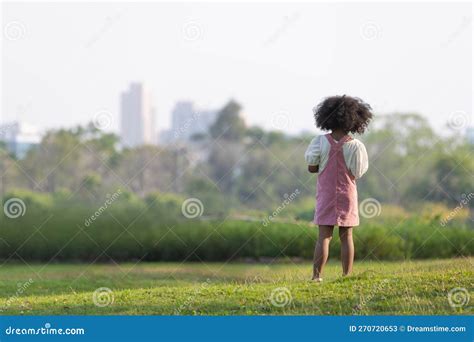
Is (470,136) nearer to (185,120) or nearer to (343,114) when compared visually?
(185,120)

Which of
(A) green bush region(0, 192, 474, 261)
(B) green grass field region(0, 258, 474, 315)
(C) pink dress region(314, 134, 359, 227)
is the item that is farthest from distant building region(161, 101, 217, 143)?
(C) pink dress region(314, 134, 359, 227)

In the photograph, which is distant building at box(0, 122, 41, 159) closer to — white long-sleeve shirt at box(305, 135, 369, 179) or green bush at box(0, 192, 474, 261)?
green bush at box(0, 192, 474, 261)

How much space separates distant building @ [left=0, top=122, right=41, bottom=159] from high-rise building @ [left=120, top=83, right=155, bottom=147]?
1.79 m

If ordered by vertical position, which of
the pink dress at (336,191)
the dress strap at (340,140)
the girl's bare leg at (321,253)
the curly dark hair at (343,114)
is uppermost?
the curly dark hair at (343,114)

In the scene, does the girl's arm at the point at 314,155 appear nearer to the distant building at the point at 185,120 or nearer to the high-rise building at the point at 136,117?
the distant building at the point at 185,120

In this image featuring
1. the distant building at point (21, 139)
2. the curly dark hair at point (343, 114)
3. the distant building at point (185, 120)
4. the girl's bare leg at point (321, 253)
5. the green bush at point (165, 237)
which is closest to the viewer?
the girl's bare leg at point (321, 253)

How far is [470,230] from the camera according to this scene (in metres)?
14.8

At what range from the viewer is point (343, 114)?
7.33 m

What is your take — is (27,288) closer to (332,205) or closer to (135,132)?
(332,205)

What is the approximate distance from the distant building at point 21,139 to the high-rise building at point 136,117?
1.79 metres

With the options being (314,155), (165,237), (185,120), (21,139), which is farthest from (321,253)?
(21,139)

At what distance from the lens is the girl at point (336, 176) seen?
723 centimetres

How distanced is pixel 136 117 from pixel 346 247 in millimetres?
10109

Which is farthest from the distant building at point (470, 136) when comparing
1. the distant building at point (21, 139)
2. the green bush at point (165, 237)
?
the distant building at point (21, 139)
